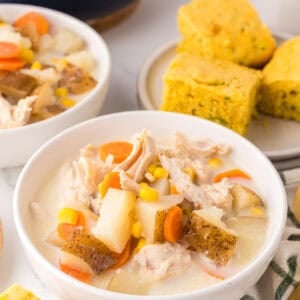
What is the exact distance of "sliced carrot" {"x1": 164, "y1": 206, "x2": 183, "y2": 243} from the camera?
139 centimetres

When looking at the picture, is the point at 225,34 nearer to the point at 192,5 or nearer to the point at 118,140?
the point at 192,5

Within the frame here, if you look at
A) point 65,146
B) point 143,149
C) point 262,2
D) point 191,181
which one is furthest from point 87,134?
point 262,2

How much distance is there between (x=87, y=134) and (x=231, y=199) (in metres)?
0.41

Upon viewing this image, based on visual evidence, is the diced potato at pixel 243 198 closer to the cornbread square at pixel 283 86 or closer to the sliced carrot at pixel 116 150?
the sliced carrot at pixel 116 150

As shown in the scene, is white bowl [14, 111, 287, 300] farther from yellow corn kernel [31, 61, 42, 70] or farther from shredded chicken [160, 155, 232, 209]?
yellow corn kernel [31, 61, 42, 70]

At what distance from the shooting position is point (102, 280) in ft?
4.47

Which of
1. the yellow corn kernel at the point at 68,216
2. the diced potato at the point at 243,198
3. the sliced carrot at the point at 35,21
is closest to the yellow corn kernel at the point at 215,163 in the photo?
the diced potato at the point at 243,198

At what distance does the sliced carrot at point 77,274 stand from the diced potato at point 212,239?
0.70 feet

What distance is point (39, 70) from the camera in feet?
6.30

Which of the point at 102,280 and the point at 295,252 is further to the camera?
the point at 295,252

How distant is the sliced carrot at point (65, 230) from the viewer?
1422mm

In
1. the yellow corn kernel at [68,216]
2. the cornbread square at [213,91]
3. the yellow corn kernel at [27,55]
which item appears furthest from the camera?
the yellow corn kernel at [27,55]

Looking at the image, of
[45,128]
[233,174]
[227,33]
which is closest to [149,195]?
[233,174]

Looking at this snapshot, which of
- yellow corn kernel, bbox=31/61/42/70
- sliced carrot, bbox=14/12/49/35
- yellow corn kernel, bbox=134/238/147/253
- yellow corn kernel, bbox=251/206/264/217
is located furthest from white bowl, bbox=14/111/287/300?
sliced carrot, bbox=14/12/49/35
